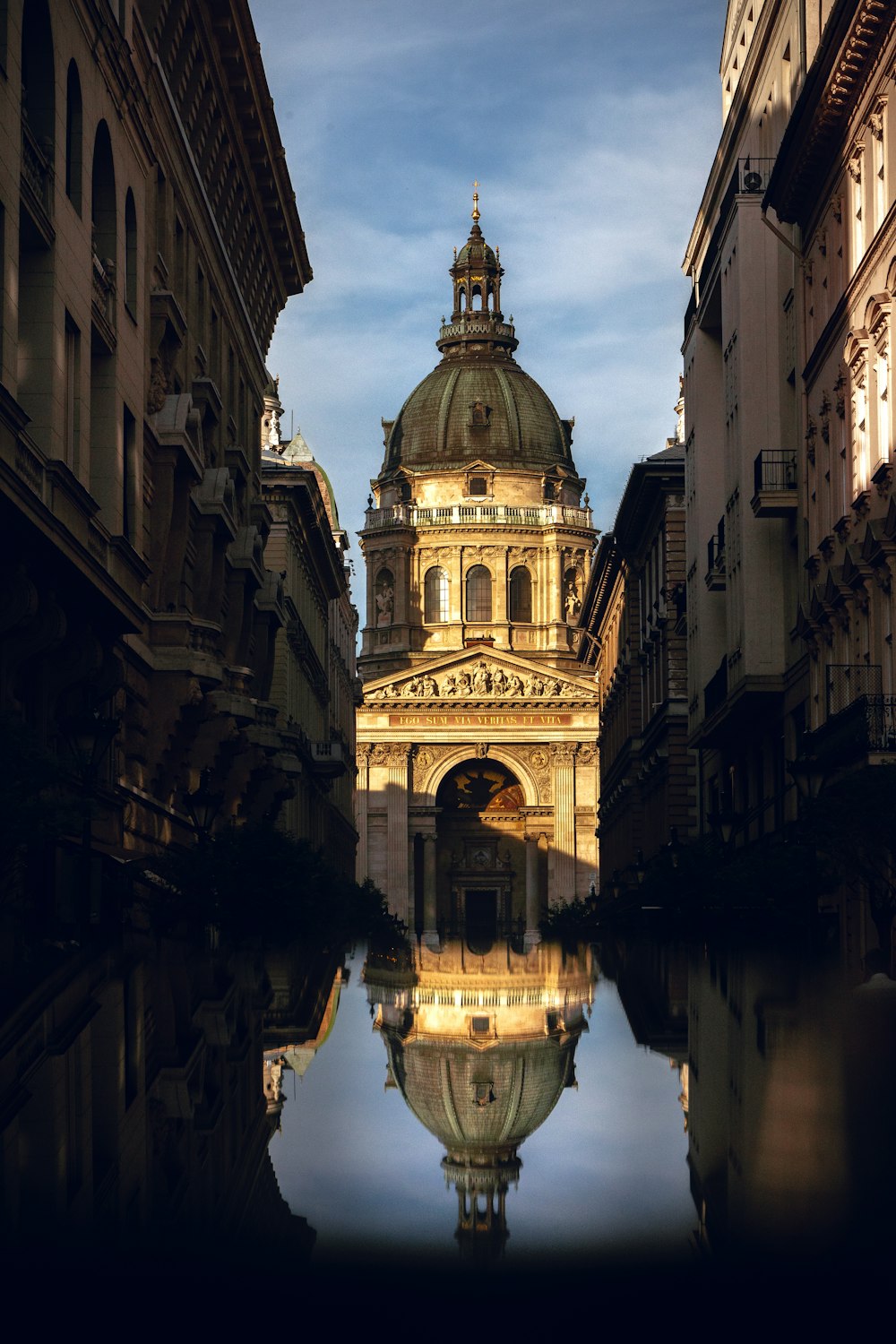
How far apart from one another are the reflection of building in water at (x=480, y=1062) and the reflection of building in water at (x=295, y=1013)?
0.47 metres

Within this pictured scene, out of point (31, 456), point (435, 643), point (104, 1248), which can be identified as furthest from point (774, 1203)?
point (435, 643)

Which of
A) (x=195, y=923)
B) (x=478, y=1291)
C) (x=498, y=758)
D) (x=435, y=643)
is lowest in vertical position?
(x=478, y=1291)

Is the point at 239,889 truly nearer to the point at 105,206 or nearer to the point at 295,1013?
the point at 105,206

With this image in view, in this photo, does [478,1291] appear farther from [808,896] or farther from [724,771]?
[724,771]

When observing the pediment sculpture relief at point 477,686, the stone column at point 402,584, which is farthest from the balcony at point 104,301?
the stone column at point 402,584

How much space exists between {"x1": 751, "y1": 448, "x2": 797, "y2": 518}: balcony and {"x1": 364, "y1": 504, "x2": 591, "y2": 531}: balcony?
106995 mm

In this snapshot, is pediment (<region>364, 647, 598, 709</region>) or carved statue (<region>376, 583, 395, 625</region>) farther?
carved statue (<region>376, 583, 395, 625</region>)

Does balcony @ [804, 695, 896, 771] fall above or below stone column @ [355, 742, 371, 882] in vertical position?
below

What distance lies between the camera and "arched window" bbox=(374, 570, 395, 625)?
150 metres

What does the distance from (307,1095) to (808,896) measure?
2302 cm

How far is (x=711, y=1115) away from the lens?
1062cm

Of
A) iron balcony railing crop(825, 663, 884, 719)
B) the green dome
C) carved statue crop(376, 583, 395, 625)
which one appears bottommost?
iron balcony railing crop(825, 663, 884, 719)

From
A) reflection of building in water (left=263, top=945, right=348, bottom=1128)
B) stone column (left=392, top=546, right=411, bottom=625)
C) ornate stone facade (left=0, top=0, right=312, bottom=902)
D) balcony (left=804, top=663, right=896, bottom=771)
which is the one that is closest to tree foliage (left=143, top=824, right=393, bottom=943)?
ornate stone facade (left=0, top=0, right=312, bottom=902)

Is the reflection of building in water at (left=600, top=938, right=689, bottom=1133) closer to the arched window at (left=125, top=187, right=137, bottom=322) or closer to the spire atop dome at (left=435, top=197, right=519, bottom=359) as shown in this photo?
the arched window at (left=125, top=187, right=137, bottom=322)
